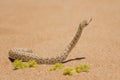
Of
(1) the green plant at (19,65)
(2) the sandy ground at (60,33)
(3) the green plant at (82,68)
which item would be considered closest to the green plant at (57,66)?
(2) the sandy ground at (60,33)

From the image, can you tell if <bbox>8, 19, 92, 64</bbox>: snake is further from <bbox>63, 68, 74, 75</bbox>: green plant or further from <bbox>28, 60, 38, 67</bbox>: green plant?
<bbox>63, 68, 74, 75</bbox>: green plant

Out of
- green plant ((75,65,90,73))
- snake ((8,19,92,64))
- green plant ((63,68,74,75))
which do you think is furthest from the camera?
snake ((8,19,92,64))

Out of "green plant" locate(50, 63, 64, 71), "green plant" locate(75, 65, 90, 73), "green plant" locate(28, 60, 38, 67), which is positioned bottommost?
"green plant" locate(75, 65, 90, 73)

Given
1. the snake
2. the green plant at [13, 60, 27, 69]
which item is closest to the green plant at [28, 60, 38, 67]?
the green plant at [13, 60, 27, 69]

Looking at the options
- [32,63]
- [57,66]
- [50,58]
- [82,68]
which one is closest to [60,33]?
[50,58]

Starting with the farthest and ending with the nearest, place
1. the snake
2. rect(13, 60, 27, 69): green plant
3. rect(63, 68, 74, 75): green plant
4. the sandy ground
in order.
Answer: the snake
rect(13, 60, 27, 69): green plant
the sandy ground
rect(63, 68, 74, 75): green plant

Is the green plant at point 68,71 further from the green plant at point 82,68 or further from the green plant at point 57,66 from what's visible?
the green plant at point 57,66

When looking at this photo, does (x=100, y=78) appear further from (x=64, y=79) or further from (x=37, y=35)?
(x=37, y=35)

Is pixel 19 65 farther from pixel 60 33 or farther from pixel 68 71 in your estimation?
pixel 60 33

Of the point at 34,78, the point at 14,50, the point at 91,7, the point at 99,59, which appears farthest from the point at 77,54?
the point at 91,7
